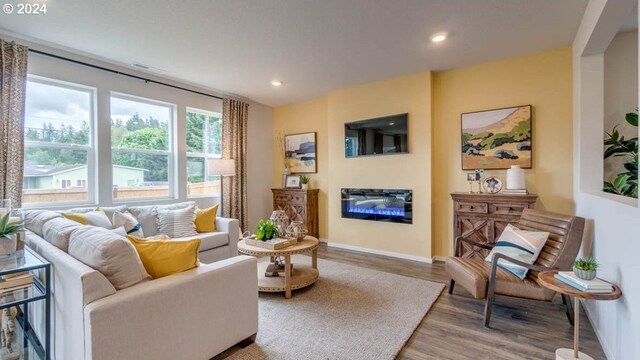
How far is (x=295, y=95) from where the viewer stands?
200 inches

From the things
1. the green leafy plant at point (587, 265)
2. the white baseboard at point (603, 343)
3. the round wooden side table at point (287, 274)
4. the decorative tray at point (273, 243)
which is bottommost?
the white baseboard at point (603, 343)

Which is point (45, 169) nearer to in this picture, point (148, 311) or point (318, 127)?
Answer: point (148, 311)

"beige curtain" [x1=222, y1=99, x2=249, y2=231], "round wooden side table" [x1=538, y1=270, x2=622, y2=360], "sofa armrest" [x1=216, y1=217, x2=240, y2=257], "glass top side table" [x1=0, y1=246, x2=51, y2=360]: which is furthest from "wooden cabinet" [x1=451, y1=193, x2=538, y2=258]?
"glass top side table" [x1=0, y1=246, x2=51, y2=360]

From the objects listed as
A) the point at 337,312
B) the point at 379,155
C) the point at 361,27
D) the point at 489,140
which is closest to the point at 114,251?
the point at 337,312

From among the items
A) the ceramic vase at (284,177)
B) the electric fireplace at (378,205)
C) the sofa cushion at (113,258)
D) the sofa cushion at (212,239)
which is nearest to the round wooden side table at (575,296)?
the electric fireplace at (378,205)

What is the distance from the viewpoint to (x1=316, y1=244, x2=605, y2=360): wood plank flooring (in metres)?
1.93

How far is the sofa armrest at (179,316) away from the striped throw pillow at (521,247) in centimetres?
218

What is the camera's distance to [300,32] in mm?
2836

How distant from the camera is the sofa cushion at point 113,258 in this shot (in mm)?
1479

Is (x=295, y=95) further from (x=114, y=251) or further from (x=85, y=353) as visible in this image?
(x=85, y=353)

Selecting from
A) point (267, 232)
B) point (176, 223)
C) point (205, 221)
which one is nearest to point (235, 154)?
point (205, 221)

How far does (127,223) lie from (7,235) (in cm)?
127

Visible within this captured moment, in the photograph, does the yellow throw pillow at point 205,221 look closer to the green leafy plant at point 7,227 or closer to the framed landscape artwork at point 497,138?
the green leafy plant at point 7,227

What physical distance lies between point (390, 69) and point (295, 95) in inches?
73.7
